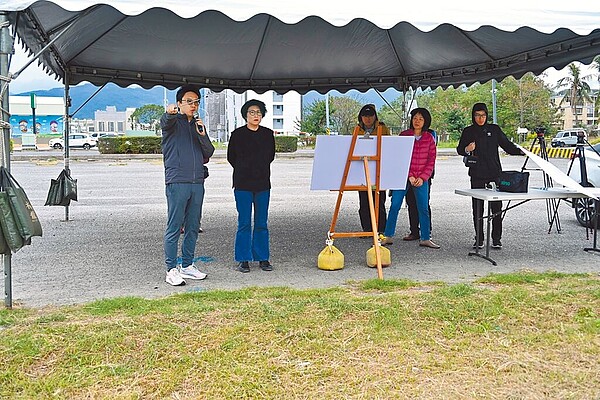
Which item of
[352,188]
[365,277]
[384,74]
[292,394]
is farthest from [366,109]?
[292,394]

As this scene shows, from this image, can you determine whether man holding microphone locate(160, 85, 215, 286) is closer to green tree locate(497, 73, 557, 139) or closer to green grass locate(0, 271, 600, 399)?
green grass locate(0, 271, 600, 399)

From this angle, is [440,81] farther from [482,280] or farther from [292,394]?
[292,394]

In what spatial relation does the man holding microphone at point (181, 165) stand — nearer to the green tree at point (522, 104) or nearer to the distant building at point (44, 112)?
the green tree at point (522, 104)

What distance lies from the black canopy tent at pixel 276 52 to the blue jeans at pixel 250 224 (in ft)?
6.64

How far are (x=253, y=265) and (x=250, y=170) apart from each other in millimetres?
1161

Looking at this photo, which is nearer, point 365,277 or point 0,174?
point 0,174

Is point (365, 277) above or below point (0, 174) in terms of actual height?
below

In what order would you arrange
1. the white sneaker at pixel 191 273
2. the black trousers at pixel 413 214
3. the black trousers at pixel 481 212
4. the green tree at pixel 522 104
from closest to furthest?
the white sneaker at pixel 191 273
the black trousers at pixel 481 212
the black trousers at pixel 413 214
the green tree at pixel 522 104

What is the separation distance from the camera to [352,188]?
6160 millimetres

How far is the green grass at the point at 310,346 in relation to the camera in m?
3.32

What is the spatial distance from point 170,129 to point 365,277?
2400 mm

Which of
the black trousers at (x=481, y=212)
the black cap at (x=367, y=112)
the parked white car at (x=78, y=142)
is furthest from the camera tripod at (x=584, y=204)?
the parked white car at (x=78, y=142)

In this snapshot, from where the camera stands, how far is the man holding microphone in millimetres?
5582

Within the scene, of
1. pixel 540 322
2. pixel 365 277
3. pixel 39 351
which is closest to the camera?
pixel 39 351
